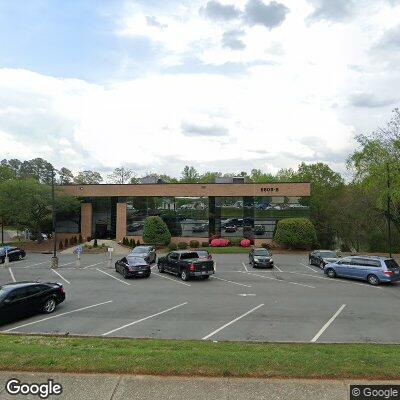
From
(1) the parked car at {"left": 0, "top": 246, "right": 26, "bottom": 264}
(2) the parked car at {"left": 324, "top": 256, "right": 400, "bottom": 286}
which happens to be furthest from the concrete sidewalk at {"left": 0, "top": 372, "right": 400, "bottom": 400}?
(1) the parked car at {"left": 0, "top": 246, "right": 26, "bottom": 264}

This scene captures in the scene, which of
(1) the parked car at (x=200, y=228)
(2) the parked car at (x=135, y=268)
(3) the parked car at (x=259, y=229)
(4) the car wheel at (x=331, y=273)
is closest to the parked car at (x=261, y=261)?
(4) the car wheel at (x=331, y=273)

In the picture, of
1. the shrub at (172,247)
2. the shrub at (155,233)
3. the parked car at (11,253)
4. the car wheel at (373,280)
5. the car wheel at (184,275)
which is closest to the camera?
the car wheel at (373,280)

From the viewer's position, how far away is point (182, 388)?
652 cm

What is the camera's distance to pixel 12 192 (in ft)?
151

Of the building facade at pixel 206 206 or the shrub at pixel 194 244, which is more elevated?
the building facade at pixel 206 206

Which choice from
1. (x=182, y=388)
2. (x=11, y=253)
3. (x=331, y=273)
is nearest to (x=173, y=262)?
(x=331, y=273)

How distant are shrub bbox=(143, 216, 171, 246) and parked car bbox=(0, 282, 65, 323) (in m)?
26.3

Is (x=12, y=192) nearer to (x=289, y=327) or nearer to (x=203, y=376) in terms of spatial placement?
(x=289, y=327)

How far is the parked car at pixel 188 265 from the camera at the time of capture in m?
24.2

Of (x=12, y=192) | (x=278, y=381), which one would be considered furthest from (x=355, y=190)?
(x=278, y=381)

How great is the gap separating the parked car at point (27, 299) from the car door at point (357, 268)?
1599 centimetres

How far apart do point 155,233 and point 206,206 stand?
753 cm

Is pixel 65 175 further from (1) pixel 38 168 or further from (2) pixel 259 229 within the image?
(2) pixel 259 229

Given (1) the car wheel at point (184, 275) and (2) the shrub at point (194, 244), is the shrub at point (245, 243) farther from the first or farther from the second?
(1) the car wheel at point (184, 275)
